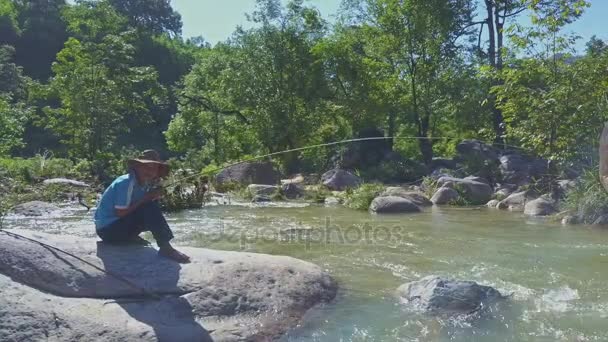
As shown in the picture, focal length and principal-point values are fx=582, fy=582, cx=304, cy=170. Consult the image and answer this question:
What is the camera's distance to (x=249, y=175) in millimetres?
19875

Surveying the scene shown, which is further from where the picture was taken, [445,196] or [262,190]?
[262,190]

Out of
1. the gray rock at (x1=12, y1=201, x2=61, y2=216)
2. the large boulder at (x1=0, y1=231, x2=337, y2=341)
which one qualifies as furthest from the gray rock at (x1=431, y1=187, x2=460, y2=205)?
the large boulder at (x1=0, y1=231, x2=337, y2=341)

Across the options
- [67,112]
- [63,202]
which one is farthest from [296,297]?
[67,112]

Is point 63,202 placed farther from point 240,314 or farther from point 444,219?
point 240,314

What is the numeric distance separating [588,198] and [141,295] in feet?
30.7

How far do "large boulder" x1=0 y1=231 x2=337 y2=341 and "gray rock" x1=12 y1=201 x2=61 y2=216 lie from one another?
8.15m

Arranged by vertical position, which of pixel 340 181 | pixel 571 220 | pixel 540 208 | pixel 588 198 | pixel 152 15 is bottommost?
pixel 571 220

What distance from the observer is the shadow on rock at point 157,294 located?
423 cm

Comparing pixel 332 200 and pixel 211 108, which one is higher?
pixel 211 108

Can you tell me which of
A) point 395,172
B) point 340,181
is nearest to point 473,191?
point 340,181

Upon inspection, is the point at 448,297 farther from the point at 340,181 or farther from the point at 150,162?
the point at 340,181

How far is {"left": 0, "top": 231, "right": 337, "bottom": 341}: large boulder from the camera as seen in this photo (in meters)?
4.02

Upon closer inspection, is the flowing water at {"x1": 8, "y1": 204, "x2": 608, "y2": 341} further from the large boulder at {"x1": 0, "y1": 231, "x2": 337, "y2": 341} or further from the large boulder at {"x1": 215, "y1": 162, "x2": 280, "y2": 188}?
the large boulder at {"x1": 215, "y1": 162, "x2": 280, "y2": 188}

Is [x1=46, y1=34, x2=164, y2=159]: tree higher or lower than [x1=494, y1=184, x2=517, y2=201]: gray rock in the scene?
higher
